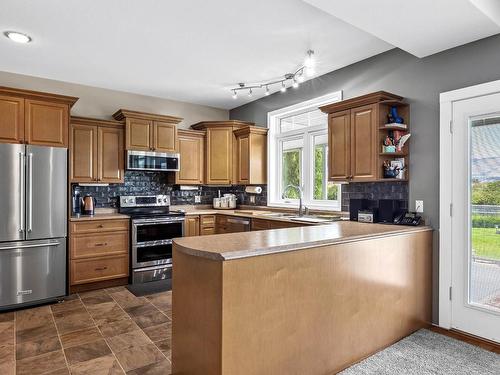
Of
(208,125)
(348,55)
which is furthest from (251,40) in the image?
(208,125)

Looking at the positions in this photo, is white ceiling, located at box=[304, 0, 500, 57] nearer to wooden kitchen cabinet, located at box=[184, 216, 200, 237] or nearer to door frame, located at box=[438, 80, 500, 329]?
door frame, located at box=[438, 80, 500, 329]

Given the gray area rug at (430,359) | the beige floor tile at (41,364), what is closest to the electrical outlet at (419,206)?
the gray area rug at (430,359)

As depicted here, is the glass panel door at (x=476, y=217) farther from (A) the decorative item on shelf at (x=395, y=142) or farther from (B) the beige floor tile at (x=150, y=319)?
(B) the beige floor tile at (x=150, y=319)

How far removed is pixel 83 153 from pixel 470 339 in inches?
181

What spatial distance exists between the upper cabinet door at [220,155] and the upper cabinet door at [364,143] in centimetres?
236

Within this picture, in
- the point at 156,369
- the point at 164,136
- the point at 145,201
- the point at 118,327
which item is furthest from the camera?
the point at 145,201

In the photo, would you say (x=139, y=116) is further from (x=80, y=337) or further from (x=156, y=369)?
(x=156, y=369)

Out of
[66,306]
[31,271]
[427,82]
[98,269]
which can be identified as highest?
[427,82]

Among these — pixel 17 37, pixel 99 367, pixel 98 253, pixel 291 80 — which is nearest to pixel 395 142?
pixel 291 80

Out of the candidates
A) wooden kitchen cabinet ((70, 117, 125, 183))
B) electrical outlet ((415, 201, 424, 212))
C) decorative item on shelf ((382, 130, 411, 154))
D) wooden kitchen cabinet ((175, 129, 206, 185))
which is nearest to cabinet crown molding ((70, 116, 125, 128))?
wooden kitchen cabinet ((70, 117, 125, 183))

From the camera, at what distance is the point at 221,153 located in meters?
5.30

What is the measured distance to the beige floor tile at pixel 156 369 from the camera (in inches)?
87.7

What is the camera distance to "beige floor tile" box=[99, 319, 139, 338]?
285 centimetres

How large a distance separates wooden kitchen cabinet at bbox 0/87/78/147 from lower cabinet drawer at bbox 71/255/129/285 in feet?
4.71
